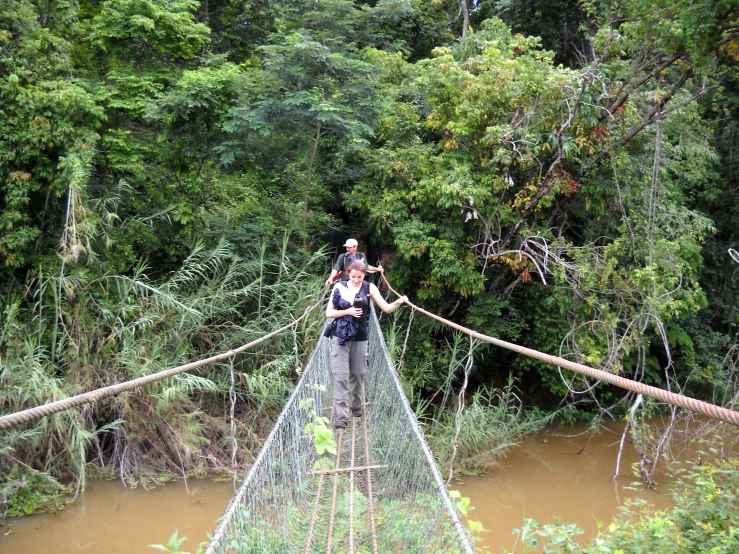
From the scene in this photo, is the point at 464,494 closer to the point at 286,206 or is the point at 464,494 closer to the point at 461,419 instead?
the point at 461,419

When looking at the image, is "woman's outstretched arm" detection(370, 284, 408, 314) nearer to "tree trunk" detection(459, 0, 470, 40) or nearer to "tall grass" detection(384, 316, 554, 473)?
"tall grass" detection(384, 316, 554, 473)

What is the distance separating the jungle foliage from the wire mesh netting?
82.7 inches

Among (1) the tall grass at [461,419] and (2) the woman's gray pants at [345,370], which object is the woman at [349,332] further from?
(1) the tall grass at [461,419]

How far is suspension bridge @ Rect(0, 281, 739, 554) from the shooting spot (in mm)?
1465

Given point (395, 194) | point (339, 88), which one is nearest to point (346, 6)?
point (339, 88)

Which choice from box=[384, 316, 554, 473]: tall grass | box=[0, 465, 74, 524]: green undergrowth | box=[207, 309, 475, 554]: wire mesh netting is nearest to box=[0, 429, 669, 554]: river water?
box=[0, 465, 74, 524]: green undergrowth

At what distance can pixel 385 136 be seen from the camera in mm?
6520

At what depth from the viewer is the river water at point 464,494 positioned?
4.05 meters

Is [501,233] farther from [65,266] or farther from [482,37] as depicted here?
[65,266]

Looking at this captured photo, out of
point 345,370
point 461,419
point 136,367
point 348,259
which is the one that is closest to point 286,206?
point 348,259

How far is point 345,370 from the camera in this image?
3061 mm

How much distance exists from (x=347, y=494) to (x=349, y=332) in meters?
0.75

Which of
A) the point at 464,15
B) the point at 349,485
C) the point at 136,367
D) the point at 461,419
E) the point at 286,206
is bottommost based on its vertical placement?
the point at 461,419

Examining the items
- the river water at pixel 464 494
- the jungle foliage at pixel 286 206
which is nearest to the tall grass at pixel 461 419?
the jungle foliage at pixel 286 206
